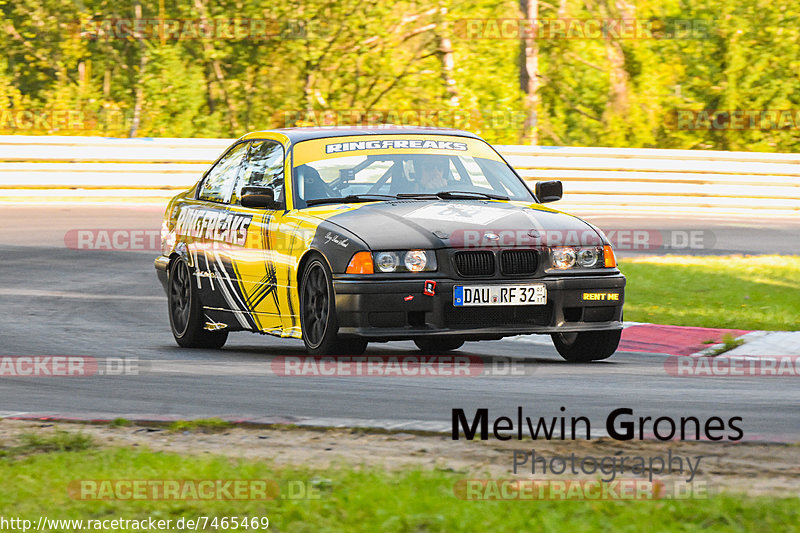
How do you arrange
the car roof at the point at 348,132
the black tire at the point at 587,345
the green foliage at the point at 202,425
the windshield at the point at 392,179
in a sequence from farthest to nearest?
1. the car roof at the point at 348,132
2. the windshield at the point at 392,179
3. the black tire at the point at 587,345
4. the green foliage at the point at 202,425

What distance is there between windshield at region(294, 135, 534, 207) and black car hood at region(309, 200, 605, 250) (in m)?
0.29

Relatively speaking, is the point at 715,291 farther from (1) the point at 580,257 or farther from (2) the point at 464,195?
(1) the point at 580,257

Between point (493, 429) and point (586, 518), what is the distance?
1.69m

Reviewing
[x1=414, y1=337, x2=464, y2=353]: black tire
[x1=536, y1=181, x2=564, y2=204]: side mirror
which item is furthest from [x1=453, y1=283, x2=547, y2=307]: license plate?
[x1=414, y1=337, x2=464, y2=353]: black tire

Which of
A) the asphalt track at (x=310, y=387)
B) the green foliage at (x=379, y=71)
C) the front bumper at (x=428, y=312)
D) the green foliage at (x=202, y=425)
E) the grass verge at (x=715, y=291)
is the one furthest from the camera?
the green foliage at (x=379, y=71)

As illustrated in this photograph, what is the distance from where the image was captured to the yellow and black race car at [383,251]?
27.1ft

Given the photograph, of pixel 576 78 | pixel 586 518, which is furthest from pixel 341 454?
pixel 576 78

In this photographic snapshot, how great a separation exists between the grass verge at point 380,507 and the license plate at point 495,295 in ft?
9.63

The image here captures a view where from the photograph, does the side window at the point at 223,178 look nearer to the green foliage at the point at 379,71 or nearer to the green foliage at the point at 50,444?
the green foliage at the point at 50,444

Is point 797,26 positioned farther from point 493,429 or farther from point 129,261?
point 493,429

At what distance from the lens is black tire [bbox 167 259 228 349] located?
10188 millimetres

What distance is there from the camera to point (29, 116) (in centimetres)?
2550

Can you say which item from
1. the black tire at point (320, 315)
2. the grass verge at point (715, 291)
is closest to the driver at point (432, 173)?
the black tire at point (320, 315)

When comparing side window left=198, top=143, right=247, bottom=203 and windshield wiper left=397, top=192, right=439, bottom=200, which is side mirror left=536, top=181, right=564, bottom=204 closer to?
windshield wiper left=397, top=192, right=439, bottom=200
